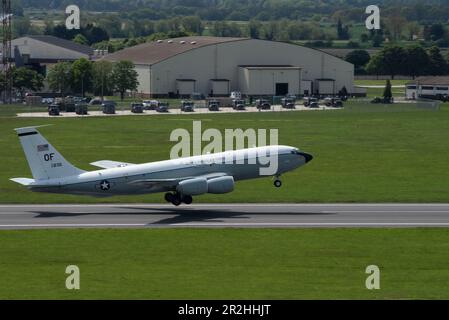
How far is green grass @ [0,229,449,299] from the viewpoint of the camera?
55875mm

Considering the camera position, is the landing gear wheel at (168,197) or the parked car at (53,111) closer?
the landing gear wheel at (168,197)

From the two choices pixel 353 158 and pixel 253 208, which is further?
pixel 353 158

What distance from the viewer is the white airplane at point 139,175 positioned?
81.8 m

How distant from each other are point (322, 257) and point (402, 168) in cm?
5195

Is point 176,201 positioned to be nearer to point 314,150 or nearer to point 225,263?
point 225,263

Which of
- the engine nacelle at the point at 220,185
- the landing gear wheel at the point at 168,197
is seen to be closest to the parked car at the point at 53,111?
the landing gear wheel at the point at 168,197

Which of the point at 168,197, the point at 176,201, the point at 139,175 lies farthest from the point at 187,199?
the point at 139,175

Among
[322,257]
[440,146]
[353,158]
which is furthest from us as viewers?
[440,146]

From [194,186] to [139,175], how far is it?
4.49 metres

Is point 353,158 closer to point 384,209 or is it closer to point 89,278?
point 384,209

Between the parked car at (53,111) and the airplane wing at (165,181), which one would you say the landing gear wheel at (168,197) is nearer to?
the airplane wing at (165,181)

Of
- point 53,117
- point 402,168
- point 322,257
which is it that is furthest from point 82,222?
point 53,117

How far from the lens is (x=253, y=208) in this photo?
87.5 metres

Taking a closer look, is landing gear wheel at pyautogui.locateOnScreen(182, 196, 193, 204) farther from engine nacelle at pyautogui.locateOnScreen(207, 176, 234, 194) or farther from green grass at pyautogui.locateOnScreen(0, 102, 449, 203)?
green grass at pyautogui.locateOnScreen(0, 102, 449, 203)
